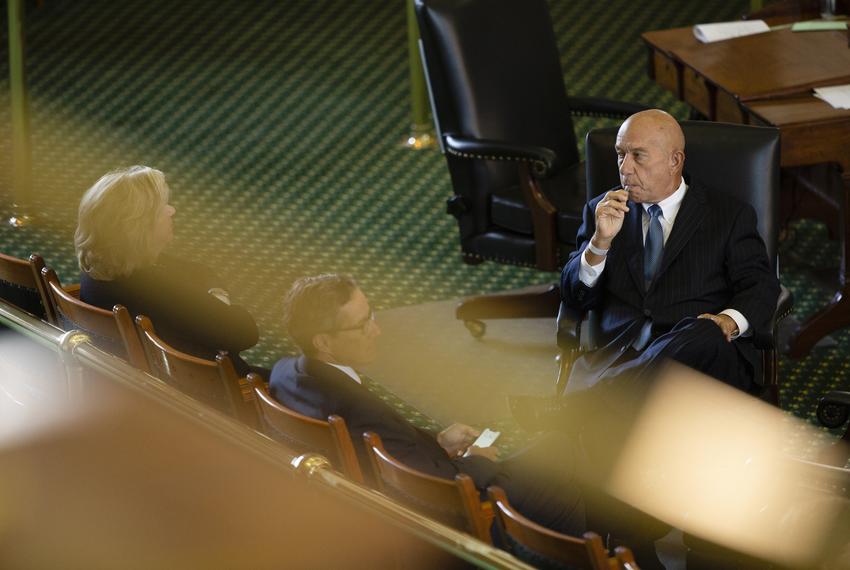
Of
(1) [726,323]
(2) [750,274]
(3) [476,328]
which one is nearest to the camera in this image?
(1) [726,323]

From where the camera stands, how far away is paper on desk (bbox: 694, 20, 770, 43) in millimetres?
5277

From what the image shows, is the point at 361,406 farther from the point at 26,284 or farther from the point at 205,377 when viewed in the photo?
the point at 26,284

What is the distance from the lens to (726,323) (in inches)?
138

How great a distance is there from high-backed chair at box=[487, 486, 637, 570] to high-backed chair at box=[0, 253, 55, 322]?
178 centimetres

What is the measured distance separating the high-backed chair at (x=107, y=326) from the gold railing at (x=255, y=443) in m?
0.10

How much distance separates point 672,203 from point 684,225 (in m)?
0.08

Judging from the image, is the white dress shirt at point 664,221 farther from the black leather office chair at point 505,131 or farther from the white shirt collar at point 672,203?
the black leather office chair at point 505,131

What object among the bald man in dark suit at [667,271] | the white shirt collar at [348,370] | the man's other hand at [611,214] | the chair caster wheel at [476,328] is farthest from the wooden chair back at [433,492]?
the chair caster wheel at [476,328]

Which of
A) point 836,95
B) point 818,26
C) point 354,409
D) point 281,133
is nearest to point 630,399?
point 354,409

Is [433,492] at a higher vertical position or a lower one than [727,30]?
lower

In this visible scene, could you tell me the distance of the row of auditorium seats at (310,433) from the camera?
260 centimetres

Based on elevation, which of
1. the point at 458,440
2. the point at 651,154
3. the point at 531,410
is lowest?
the point at 531,410

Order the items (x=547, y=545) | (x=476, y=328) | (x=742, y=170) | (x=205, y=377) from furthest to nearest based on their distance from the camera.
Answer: (x=476, y=328) < (x=742, y=170) < (x=205, y=377) < (x=547, y=545)

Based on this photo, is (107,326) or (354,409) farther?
(107,326)
